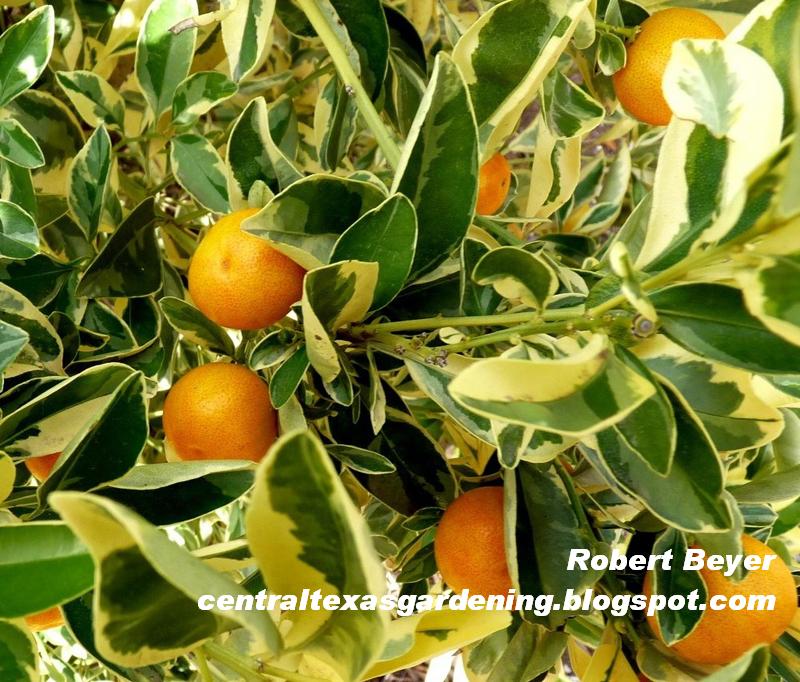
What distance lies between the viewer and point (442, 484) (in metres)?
0.62

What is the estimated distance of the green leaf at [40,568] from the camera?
13.3 inches

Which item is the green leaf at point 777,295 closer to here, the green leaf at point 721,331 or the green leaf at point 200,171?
the green leaf at point 721,331

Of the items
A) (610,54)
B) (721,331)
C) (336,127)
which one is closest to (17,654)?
(721,331)

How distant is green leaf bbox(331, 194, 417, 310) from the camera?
43cm

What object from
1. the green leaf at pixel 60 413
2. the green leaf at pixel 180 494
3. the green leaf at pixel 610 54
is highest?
the green leaf at pixel 610 54

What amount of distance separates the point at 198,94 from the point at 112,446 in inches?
14.1

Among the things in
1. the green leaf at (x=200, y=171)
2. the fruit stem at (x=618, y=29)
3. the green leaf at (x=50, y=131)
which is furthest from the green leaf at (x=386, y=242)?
the green leaf at (x=50, y=131)

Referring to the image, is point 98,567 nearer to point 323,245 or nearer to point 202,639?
point 202,639

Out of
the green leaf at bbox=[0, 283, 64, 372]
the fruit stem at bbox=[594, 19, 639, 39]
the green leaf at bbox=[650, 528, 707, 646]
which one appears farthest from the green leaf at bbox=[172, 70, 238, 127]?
the green leaf at bbox=[650, 528, 707, 646]

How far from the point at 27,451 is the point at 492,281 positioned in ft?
1.10

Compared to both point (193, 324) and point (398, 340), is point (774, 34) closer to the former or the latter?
point (398, 340)

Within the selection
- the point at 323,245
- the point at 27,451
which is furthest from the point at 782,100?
the point at 27,451

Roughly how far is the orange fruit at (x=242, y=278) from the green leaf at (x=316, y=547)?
0.20m

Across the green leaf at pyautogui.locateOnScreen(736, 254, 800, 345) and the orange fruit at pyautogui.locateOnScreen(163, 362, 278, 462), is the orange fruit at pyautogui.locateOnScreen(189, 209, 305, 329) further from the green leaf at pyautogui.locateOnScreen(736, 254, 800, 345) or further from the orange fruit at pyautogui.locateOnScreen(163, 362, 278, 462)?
the green leaf at pyautogui.locateOnScreen(736, 254, 800, 345)
